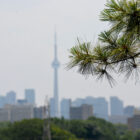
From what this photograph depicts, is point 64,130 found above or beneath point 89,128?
beneath

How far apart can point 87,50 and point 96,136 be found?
338ft

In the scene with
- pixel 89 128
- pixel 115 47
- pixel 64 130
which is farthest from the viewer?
pixel 89 128

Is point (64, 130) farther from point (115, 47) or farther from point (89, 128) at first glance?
point (115, 47)

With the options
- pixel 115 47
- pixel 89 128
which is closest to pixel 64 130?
pixel 89 128

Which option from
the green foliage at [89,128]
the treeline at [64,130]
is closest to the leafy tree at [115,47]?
the treeline at [64,130]

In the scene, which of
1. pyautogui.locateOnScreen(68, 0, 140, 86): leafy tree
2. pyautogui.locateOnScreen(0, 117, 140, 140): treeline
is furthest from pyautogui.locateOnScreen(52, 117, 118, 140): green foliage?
pyautogui.locateOnScreen(68, 0, 140, 86): leafy tree

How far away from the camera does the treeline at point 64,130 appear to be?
7356cm

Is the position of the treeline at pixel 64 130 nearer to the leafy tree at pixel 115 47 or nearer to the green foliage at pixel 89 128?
the green foliage at pixel 89 128

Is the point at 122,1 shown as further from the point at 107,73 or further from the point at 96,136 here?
the point at 96,136

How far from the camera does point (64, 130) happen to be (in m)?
81.9

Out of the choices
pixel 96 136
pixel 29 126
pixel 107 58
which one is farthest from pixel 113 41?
pixel 96 136

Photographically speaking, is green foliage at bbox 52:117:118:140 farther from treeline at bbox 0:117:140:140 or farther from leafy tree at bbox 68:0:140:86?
leafy tree at bbox 68:0:140:86

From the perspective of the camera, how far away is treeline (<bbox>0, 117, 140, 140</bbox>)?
241 ft

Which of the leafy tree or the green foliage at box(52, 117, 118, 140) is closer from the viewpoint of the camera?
the leafy tree
